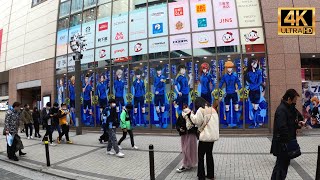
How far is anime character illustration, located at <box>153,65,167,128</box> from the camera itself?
52.3ft

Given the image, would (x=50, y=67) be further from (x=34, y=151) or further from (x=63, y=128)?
(x=34, y=151)

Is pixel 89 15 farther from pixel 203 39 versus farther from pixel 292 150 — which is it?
pixel 292 150

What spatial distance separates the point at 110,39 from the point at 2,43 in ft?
51.8

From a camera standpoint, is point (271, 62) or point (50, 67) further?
point (50, 67)

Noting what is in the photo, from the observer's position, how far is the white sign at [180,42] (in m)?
15.7

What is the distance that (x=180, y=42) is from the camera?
15859mm

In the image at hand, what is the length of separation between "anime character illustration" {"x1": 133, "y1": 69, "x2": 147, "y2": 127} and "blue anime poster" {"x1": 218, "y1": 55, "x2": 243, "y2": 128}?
4254 mm

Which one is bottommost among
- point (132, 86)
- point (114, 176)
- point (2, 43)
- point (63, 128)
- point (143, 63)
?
point (114, 176)

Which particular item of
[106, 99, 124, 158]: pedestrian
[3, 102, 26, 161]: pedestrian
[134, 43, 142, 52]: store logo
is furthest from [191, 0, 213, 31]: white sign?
[3, 102, 26, 161]: pedestrian

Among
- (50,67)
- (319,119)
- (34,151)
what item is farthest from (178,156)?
(50,67)

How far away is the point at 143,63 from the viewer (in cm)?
1675

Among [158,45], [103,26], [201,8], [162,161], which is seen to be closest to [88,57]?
[103,26]

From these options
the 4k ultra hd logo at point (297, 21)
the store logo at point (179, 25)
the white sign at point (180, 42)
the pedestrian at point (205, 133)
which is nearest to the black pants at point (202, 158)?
the pedestrian at point (205, 133)

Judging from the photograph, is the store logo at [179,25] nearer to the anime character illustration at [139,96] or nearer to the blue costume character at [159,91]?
the blue costume character at [159,91]
